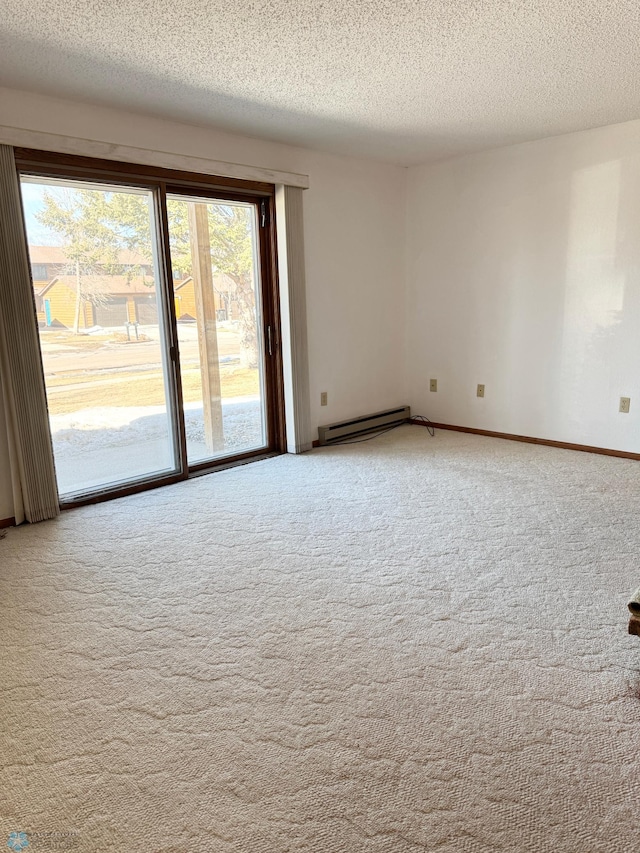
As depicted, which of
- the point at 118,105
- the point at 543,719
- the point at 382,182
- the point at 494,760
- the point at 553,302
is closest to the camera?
the point at 494,760

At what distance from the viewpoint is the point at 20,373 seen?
3.44m

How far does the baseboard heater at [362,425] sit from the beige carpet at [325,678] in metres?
1.55

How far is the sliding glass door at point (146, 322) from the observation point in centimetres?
372

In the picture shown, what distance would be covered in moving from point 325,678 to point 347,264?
3924 mm

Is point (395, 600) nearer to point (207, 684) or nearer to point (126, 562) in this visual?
point (207, 684)

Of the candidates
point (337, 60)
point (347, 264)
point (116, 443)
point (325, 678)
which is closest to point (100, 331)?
point (116, 443)

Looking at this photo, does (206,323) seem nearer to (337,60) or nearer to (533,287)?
(337,60)

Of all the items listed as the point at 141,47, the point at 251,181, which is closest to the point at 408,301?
the point at 251,181

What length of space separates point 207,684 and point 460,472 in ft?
9.17

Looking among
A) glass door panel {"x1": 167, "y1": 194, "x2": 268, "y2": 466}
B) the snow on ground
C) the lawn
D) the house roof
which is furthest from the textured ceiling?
the snow on ground

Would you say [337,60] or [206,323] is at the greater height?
[337,60]

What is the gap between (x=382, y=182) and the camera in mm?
5457

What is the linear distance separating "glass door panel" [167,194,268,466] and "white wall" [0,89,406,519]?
0.44 meters

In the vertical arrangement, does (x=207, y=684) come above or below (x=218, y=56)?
below
